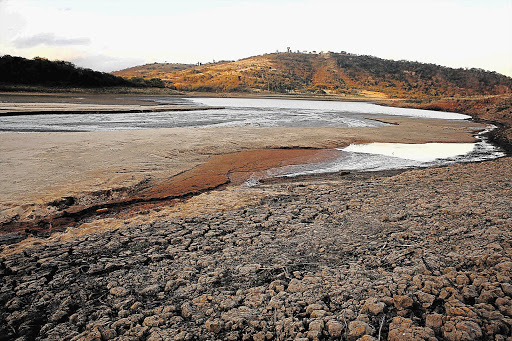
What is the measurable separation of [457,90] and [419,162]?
7321 cm

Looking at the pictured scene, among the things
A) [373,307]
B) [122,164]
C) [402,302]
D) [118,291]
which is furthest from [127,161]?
[402,302]

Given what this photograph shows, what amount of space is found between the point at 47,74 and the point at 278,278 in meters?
54.8

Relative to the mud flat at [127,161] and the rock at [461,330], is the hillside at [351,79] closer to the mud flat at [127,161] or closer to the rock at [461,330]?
the mud flat at [127,161]

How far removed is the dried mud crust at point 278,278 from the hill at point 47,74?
162ft

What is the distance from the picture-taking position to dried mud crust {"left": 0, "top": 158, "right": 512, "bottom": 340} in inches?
104

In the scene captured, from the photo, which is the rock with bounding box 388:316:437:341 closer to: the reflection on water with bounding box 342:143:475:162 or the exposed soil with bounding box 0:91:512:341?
the exposed soil with bounding box 0:91:512:341

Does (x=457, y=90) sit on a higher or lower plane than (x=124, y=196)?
higher

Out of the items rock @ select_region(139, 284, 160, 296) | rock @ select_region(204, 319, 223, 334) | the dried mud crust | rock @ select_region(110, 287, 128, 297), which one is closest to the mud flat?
the dried mud crust

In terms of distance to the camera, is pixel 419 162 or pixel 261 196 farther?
pixel 419 162

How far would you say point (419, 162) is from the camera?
34.2 feet

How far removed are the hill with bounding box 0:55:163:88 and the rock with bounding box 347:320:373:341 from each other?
5186 cm

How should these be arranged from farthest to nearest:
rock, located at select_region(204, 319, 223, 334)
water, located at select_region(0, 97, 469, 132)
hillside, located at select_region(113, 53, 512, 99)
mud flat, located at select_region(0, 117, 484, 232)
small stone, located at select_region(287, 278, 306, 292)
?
hillside, located at select_region(113, 53, 512, 99) → water, located at select_region(0, 97, 469, 132) → mud flat, located at select_region(0, 117, 484, 232) → small stone, located at select_region(287, 278, 306, 292) → rock, located at select_region(204, 319, 223, 334)

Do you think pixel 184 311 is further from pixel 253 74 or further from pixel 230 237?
pixel 253 74

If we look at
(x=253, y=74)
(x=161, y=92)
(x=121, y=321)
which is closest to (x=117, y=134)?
(x=121, y=321)
